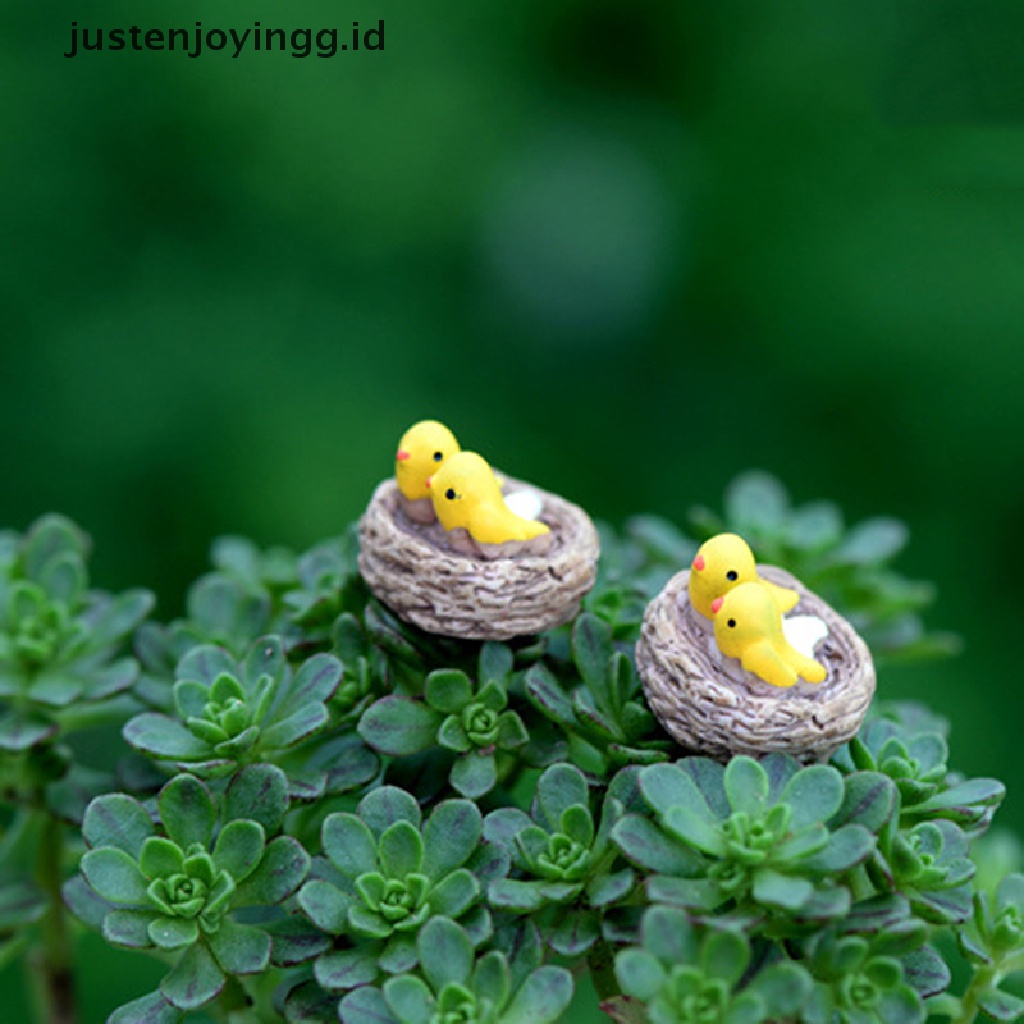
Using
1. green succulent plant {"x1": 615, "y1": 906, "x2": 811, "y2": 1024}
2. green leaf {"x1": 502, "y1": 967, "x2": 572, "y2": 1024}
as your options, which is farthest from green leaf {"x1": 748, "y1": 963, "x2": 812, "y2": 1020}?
green leaf {"x1": 502, "y1": 967, "x2": 572, "y2": 1024}

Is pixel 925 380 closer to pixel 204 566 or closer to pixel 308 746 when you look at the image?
pixel 204 566

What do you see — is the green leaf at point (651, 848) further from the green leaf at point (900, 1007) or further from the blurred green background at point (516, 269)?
the blurred green background at point (516, 269)

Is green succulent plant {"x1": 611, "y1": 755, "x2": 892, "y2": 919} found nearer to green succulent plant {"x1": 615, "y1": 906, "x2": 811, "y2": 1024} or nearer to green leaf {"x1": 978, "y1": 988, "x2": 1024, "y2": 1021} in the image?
green succulent plant {"x1": 615, "y1": 906, "x2": 811, "y2": 1024}

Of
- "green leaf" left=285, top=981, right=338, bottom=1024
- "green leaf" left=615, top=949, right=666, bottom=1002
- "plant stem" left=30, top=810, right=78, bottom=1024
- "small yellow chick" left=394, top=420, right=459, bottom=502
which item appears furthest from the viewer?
"plant stem" left=30, top=810, right=78, bottom=1024

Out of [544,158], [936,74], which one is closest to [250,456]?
[544,158]

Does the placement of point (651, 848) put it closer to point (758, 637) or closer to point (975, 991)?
point (758, 637)

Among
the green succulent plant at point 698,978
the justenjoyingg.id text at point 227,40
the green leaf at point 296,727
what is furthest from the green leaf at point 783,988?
the justenjoyingg.id text at point 227,40

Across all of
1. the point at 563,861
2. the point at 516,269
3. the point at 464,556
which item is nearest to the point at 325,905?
the point at 563,861
